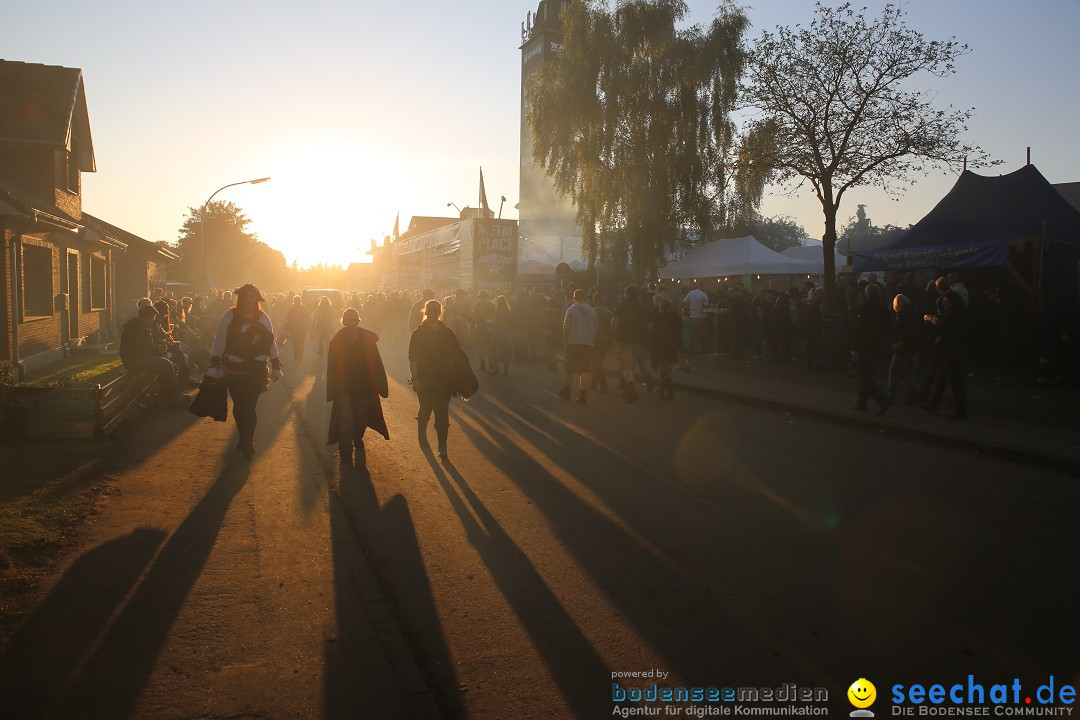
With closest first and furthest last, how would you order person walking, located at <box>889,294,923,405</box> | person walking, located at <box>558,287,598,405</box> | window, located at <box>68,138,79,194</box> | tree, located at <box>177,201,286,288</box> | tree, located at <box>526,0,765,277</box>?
1. person walking, located at <box>889,294,923,405</box>
2. person walking, located at <box>558,287,598,405</box>
3. window, located at <box>68,138,79,194</box>
4. tree, located at <box>526,0,765,277</box>
5. tree, located at <box>177,201,286,288</box>

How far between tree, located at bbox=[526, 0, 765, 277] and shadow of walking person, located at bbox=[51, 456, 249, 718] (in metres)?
23.1

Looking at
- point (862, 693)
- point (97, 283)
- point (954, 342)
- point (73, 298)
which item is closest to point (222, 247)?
point (97, 283)

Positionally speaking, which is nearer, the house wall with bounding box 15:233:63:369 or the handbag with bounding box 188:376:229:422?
the handbag with bounding box 188:376:229:422

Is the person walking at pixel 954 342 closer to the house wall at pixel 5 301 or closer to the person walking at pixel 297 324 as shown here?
the person walking at pixel 297 324

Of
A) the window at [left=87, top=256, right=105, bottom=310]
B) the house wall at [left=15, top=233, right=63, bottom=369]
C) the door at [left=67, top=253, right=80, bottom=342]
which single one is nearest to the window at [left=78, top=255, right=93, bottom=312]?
the window at [left=87, top=256, right=105, bottom=310]

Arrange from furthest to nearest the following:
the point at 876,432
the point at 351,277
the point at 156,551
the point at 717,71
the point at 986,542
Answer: the point at 351,277 → the point at 717,71 → the point at 876,432 → the point at 986,542 → the point at 156,551

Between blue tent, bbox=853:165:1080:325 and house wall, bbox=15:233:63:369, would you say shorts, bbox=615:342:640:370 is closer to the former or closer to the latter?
blue tent, bbox=853:165:1080:325

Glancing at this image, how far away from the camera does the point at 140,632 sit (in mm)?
4332

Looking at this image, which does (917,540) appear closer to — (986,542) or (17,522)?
(986,542)

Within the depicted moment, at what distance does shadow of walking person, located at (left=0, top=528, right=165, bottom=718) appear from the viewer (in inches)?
145

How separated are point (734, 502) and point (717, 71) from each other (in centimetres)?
2342

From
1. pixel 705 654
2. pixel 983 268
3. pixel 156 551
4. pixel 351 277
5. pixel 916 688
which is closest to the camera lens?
pixel 916 688

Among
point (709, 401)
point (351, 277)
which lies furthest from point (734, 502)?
point (351, 277)

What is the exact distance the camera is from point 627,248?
28.8 meters
